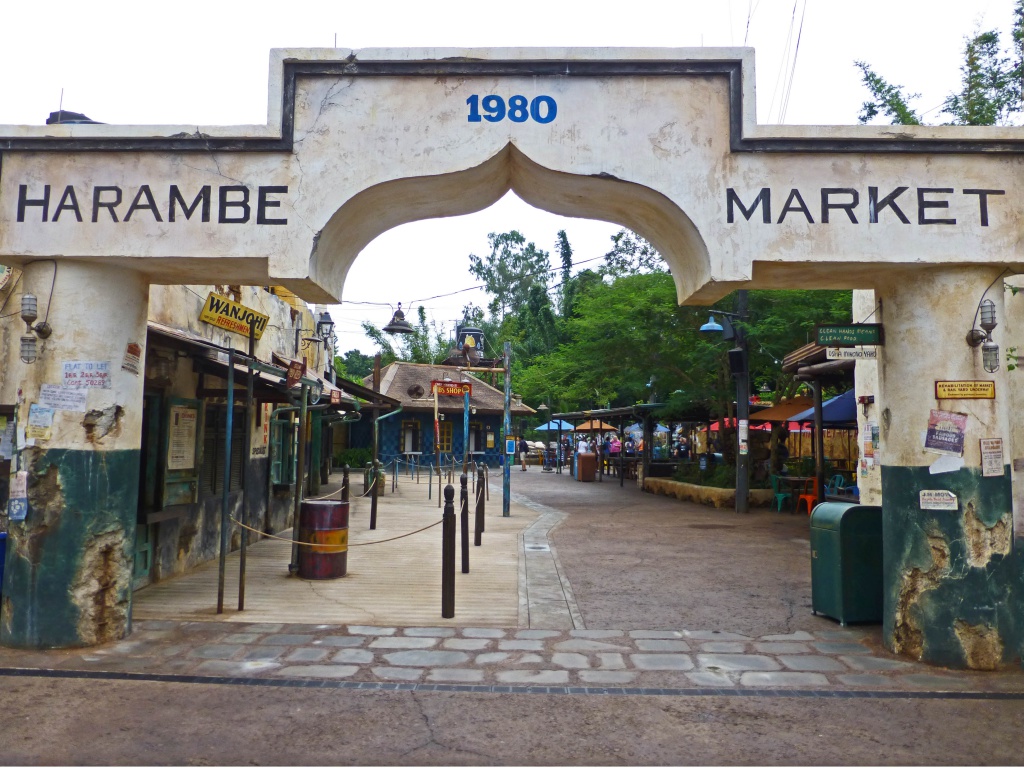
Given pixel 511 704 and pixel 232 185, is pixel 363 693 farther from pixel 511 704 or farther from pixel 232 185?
pixel 232 185

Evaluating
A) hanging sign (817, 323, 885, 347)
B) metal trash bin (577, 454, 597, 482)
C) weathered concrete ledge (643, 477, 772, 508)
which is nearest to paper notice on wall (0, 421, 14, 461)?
hanging sign (817, 323, 885, 347)

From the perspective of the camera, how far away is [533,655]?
20.0 feet

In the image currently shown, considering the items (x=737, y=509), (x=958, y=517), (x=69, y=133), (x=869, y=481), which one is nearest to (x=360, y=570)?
(x=69, y=133)

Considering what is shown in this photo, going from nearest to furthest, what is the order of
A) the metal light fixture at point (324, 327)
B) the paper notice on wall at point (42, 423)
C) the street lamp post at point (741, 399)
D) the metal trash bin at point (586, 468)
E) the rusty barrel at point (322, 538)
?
the paper notice on wall at point (42, 423) → the rusty barrel at point (322, 538) → the metal light fixture at point (324, 327) → the street lamp post at point (741, 399) → the metal trash bin at point (586, 468)

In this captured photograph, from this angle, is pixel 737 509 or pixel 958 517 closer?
pixel 958 517

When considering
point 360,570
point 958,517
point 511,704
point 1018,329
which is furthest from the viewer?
point 360,570

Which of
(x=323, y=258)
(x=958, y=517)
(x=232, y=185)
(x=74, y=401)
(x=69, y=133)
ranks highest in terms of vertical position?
(x=69, y=133)

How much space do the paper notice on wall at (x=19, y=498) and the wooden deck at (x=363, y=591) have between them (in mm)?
1493

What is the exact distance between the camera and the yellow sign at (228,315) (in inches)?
353

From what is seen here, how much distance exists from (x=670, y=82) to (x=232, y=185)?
149 inches

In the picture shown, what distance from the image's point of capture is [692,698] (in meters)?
5.19

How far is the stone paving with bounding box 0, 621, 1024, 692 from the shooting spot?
18.2ft

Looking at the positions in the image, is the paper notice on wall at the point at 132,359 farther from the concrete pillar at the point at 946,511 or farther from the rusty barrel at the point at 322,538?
the concrete pillar at the point at 946,511

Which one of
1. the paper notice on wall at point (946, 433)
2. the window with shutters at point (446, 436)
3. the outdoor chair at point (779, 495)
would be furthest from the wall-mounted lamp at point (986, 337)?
the window with shutters at point (446, 436)
